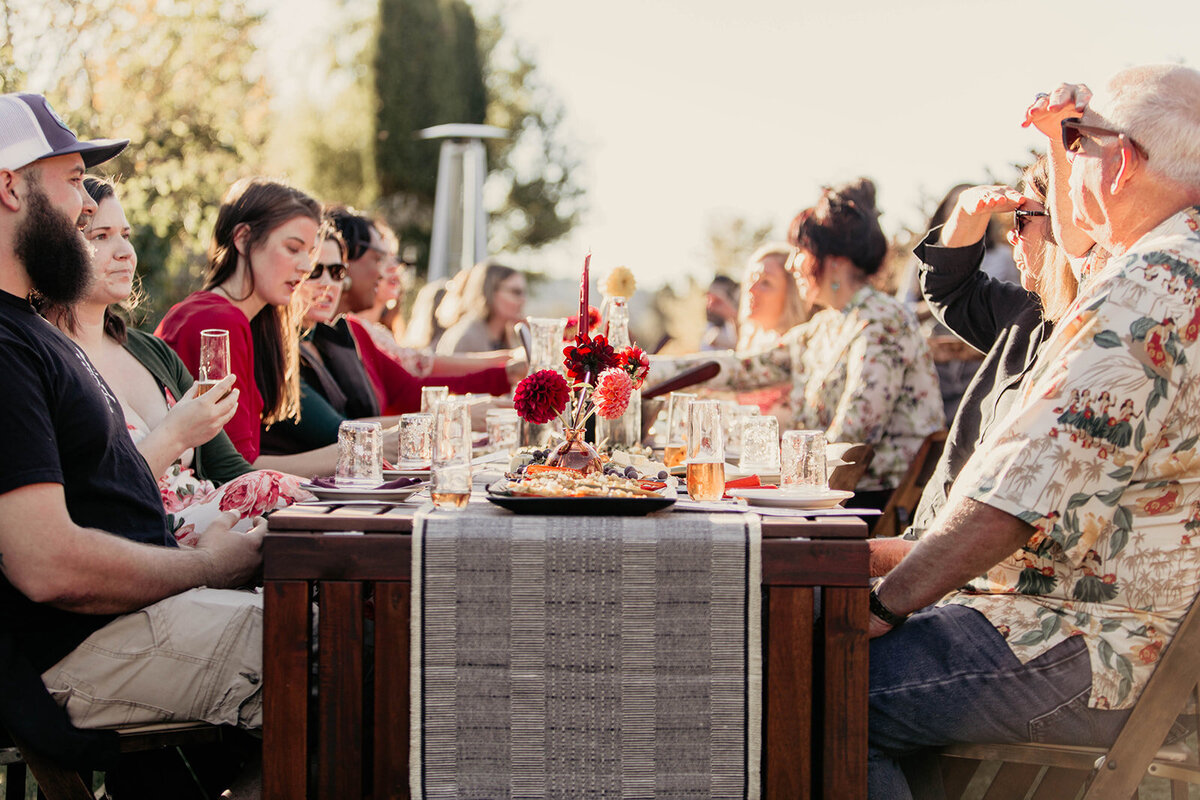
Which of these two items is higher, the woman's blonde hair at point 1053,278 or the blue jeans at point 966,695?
Answer: the woman's blonde hair at point 1053,278

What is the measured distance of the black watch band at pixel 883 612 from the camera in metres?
1.95

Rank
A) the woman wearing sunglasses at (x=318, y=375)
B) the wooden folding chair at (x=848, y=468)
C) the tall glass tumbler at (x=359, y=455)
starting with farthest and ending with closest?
the woman wearing sunglasses at (x=318, y=375), the wooden folding chair at (x=848, y=468), the tall glass tumbler at (x=359, y=455)

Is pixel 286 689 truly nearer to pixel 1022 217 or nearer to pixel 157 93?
pixel 1022 217

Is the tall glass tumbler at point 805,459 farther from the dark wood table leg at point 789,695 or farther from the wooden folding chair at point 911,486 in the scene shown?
the wooden folding chair at point 911,486

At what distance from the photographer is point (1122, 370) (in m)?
1.79

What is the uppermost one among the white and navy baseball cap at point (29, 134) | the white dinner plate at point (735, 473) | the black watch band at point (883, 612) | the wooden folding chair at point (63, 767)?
the white and navy baseball cap at point (29, 134)

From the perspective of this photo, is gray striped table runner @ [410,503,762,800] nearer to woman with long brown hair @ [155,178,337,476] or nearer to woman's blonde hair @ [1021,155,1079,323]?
woman's blonde hair @ [1021,155,1079,323]

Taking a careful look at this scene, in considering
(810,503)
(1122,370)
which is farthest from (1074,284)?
(810,503)

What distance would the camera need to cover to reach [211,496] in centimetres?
266

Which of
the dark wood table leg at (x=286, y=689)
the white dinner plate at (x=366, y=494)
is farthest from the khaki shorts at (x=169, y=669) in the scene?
the white dinner plate at (x=366, y=494)

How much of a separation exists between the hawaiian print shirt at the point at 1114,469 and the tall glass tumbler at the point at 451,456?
2.97 feet

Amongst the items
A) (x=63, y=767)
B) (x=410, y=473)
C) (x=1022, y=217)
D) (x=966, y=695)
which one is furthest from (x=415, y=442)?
(x=1022, y=217)

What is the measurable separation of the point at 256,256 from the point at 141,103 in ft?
24.6

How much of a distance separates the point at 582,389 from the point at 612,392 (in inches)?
6.0
